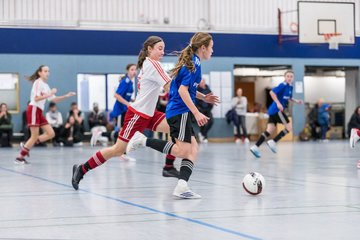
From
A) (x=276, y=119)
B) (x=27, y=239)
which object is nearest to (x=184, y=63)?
(x=27, y=239)

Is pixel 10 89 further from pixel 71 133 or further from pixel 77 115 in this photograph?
pixel 71 133

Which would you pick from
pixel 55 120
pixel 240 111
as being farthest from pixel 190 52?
pixel 240 111

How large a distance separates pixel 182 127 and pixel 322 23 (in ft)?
66.7

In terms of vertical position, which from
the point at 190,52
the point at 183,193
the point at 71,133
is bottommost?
the point at 71,133

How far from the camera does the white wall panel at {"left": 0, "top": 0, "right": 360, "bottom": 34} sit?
87.8ft

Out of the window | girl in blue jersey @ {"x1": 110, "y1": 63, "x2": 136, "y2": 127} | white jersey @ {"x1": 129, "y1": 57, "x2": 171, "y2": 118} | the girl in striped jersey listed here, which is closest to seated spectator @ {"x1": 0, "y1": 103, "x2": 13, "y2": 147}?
the window

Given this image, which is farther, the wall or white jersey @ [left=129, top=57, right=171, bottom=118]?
the wall

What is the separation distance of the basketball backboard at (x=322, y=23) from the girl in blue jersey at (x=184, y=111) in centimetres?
1988

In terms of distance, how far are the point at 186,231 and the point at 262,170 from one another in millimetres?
6633

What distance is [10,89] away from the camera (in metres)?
26.2

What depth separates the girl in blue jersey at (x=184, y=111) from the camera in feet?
25.3

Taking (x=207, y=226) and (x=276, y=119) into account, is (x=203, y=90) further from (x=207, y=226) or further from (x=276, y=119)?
(x=207, y=226)

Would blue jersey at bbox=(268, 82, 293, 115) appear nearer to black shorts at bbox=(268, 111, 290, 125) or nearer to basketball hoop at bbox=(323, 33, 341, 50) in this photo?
black shorts at bbox=(268, 111, 290, 125)

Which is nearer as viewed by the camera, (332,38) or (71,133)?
(71,133)
